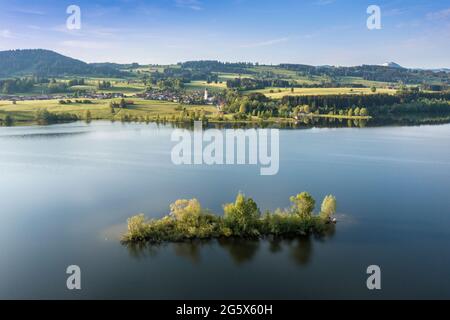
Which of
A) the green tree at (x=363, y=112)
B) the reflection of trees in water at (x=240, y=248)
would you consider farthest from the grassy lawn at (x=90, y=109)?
the reflection of trees in water at (x=240, y=248)

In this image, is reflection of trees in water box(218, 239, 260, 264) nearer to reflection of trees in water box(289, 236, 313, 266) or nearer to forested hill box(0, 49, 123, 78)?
reflection of trees in water box(289, 236, 313, 266)

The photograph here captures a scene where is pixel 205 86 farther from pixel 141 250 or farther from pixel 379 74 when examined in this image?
pixel 141 250

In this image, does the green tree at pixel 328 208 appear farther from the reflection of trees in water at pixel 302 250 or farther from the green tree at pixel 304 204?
the reflection of trees in water at pixel 302 250

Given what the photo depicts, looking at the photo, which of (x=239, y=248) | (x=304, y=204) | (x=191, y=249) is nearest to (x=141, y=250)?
(x=191, y=249)

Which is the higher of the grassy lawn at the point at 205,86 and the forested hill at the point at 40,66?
the forested hill at the point at 40,66
